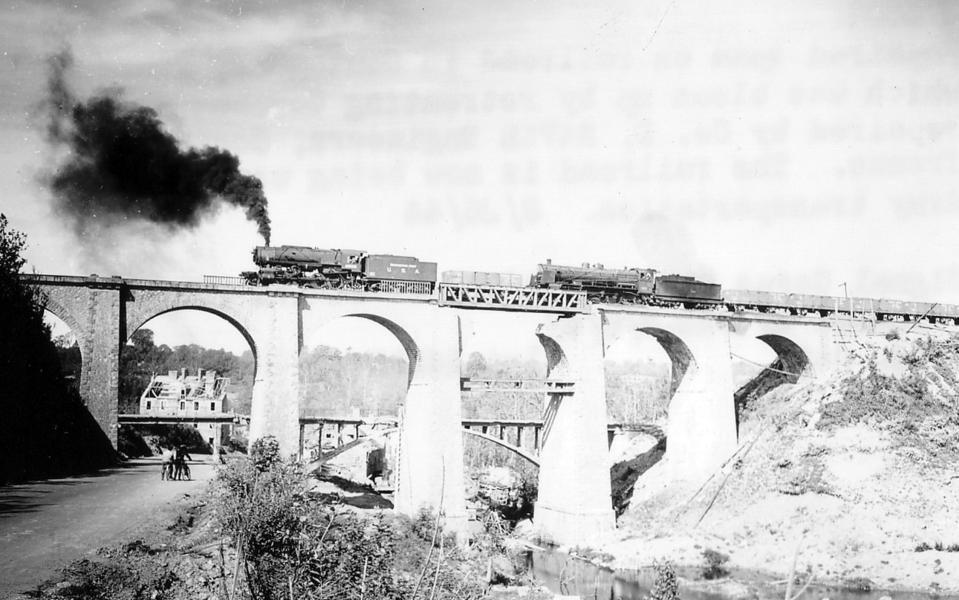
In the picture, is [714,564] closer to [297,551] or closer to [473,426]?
[473,426]

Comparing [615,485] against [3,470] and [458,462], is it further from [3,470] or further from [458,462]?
[3,470]

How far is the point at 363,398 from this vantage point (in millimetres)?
98438

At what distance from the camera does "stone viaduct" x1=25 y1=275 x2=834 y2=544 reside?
29578 mm

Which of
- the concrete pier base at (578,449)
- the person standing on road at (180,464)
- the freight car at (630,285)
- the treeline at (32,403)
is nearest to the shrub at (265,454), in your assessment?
the person standing on road at (180,464)

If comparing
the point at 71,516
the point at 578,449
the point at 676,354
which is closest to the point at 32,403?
the point at 71,516

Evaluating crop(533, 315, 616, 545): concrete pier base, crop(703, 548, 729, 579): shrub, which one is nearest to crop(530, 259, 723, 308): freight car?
crop(533, 315, 616, 545): concrete pier base

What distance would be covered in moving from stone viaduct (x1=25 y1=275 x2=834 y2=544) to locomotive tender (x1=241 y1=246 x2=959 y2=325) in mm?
1646

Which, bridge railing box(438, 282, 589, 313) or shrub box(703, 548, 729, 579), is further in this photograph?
bridge railing box(438, 282, 589, 313)

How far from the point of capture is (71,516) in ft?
65.9

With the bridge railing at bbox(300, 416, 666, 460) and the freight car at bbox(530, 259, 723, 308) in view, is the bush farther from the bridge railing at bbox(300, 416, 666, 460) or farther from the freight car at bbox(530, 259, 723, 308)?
the freight car at bbox(530, 259, 723, 308)

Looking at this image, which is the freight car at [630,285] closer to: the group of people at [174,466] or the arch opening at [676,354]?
the arch opening at [676,354]

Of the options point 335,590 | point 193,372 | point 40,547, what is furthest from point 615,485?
point 193,372

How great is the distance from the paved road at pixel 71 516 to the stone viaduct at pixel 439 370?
14.4ft

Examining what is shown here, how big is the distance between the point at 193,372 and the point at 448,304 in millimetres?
60784
